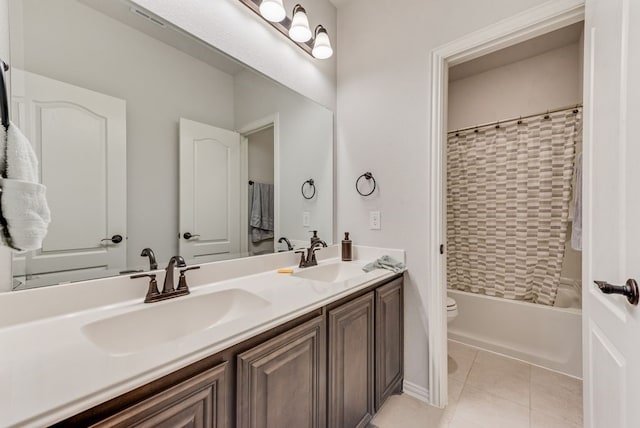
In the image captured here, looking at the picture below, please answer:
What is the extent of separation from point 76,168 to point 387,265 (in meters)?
1.52

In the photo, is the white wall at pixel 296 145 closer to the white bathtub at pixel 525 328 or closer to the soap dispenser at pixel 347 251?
the soap dispenser at pixel 347 251

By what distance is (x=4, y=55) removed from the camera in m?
0.80

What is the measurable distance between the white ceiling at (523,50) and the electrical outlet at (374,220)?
1827mm

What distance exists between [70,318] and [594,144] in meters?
1.86

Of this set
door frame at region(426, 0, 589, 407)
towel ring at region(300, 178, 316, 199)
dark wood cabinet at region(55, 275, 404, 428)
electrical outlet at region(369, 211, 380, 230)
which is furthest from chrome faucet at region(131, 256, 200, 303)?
door frame at region(426, 0, 589, 407)

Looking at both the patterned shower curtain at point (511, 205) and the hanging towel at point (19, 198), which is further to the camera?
the patterned shower curtain at point (511, 205)

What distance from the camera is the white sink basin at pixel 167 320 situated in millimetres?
809

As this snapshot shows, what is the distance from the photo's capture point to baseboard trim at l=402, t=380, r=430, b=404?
1587 millimetres

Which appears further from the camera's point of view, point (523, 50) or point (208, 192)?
point (523, 50)

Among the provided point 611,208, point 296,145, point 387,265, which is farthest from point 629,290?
point 296,145

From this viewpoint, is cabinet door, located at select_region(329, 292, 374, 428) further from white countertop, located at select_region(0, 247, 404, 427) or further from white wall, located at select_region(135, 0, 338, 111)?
white wall, located at select_region(135, 0, 338, 111)

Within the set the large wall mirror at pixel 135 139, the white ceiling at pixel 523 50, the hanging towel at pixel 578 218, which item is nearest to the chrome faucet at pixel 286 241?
the large wall mirror at pixel 135 139

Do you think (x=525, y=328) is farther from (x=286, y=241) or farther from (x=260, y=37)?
(x=260, y=37)

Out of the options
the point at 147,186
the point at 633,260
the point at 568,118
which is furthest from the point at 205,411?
the point at 568,118
